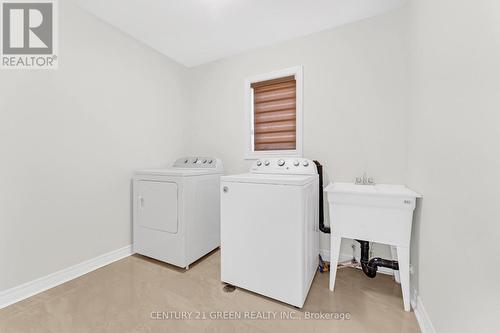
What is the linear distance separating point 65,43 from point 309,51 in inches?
86.7

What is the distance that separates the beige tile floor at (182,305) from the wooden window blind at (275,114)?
4.60ft

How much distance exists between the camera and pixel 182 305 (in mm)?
1406

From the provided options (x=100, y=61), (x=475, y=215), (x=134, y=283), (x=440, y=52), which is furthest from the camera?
(x=100, y=61)

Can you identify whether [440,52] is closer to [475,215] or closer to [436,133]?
[436,133]

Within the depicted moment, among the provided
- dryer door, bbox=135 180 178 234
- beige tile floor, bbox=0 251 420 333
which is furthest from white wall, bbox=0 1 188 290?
beige tile floor, bbox=0 251 420 333

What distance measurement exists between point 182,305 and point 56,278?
110 centimetres

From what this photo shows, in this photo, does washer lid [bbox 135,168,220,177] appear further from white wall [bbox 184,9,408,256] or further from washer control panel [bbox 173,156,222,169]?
white wall [bbox 184,9,408,256]

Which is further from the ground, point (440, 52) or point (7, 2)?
point (7, 2)

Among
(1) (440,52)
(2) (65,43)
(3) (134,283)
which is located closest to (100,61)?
(2) (65,43)

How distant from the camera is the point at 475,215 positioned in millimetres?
755

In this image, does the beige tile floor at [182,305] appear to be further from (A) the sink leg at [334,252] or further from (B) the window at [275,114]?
(B) the window at [275,114]

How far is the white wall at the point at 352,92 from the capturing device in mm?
1738

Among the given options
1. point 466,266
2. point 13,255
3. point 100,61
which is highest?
point 100,61

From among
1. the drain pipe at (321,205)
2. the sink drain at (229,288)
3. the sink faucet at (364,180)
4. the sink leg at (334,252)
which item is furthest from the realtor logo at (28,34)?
the sink faucet at (364,180)
